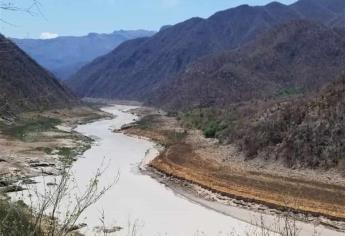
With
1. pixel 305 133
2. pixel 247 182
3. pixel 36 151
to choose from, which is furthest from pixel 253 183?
→ pixel 36 151

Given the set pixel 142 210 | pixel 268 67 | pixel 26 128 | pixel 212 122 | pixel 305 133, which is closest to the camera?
pixel 142 210

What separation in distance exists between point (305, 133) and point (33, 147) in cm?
2602

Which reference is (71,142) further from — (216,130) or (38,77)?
(38,77)

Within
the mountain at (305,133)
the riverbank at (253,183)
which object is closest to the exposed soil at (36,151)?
the riverbank at (253,183)

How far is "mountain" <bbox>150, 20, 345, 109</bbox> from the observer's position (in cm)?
11757

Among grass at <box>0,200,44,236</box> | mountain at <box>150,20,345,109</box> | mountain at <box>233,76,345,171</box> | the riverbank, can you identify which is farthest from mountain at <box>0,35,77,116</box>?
Answer: grass at <box>0,200,44,236</box>

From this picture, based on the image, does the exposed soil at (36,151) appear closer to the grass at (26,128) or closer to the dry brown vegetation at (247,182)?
the grass at (26,128)

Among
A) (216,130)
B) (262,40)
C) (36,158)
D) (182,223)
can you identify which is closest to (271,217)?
(182,223)

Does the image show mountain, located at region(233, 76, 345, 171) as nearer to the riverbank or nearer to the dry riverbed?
the riverbank

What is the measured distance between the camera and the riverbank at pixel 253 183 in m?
29.5

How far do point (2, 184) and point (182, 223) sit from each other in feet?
36.3

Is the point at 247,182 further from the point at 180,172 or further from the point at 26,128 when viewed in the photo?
the point at 26,128

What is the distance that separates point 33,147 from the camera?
53.4m

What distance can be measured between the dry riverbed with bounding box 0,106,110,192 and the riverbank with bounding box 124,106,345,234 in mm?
8669
